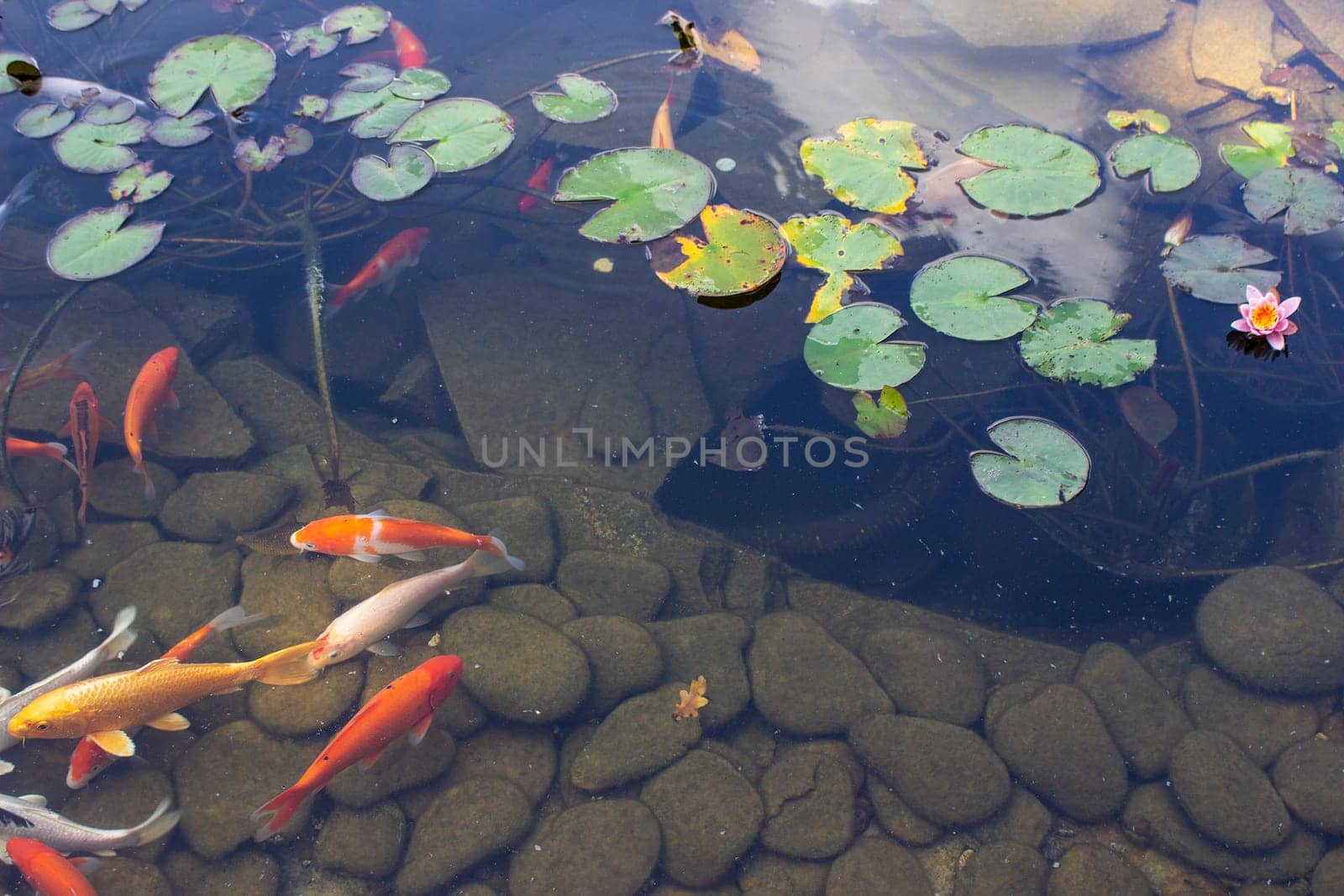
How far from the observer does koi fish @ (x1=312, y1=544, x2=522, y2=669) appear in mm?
2871

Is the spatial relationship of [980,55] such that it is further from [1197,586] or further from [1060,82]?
[1197,586]

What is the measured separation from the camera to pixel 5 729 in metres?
2.68

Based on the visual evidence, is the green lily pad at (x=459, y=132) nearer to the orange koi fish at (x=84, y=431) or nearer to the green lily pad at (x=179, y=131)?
the green lily pad at (x=179, y=131)

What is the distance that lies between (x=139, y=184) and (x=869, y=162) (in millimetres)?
3929

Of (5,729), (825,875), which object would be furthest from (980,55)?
(5,729)

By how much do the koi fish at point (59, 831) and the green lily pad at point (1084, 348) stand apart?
392 cm

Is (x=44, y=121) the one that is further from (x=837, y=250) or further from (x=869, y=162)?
(x=869, y=162)

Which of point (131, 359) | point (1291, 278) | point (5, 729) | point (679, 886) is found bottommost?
point (679, 886)

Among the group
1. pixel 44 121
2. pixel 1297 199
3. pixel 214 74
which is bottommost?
pixel 44 121

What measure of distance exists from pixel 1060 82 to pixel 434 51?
14.2 feet

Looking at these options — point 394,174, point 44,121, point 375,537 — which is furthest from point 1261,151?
point 44,121

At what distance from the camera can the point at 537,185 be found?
4504 millimetres

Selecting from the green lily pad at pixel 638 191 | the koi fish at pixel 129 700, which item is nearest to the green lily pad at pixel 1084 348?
the green lily pad at pixel 638 191

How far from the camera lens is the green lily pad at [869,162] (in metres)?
4.08
